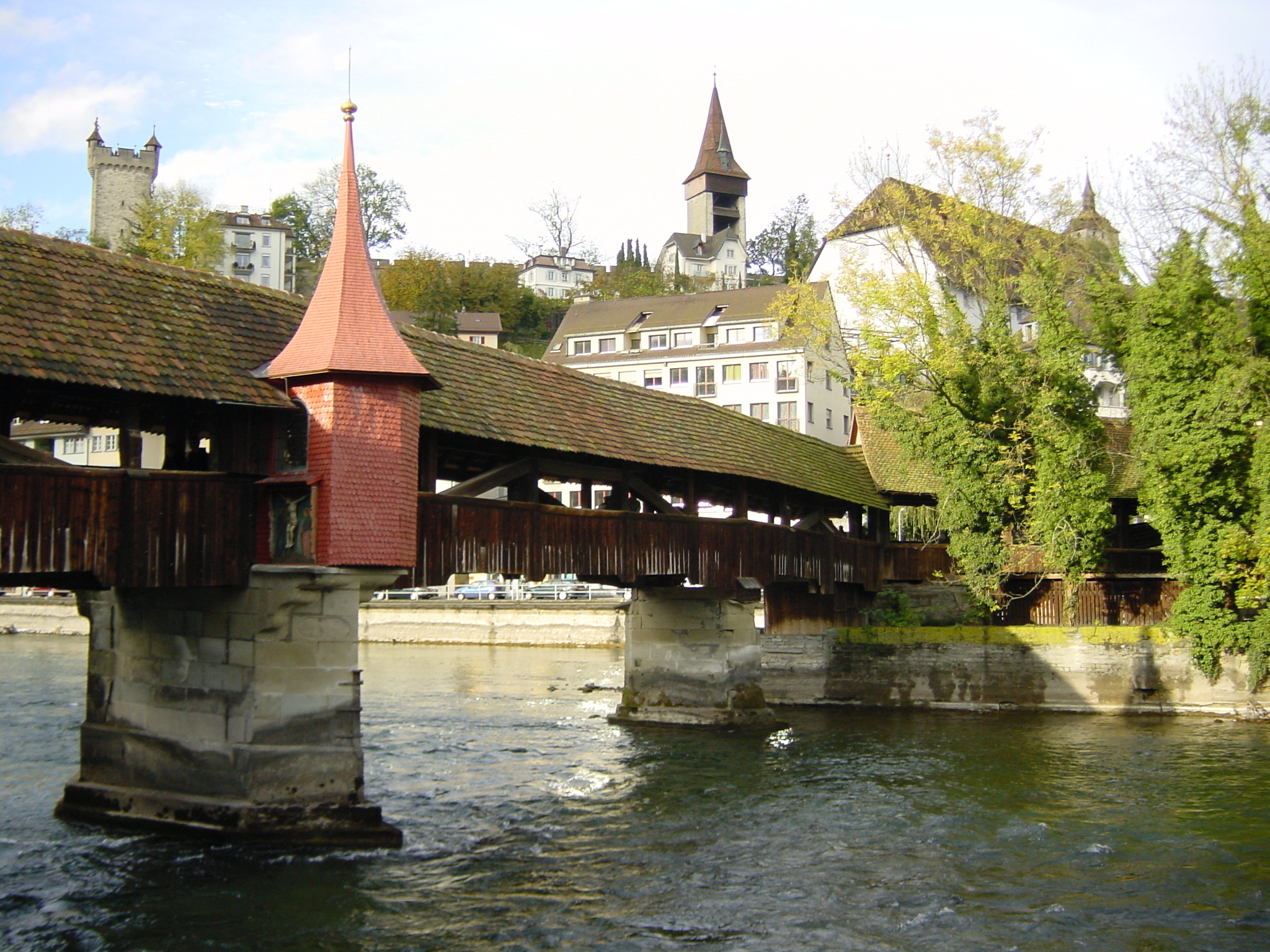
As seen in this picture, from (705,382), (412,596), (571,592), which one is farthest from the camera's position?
(705,382)

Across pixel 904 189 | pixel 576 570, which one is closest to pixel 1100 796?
pixel 576 570

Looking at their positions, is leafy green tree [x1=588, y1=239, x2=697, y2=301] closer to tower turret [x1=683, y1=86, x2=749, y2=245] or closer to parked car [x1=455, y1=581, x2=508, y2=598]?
tower turret [x1=683, y1=86, x2=749, y2=245]

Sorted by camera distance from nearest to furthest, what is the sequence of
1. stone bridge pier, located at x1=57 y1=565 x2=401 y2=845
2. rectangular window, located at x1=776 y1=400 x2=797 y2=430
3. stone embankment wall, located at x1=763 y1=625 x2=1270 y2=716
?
1. stone bridge pier, located at x1=57 y1=565 x2=401 y2=845
2. stone embankment wall, located at x1=763 y1=625 x2=1270 y2=716
3. rectangular window, located at x1=776 y1=400 x2=797 y2=430

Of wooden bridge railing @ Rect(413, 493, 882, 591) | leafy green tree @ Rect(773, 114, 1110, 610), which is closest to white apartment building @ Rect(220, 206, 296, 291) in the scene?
leafy green tree @ Rect(773, 114, 1110, 610)

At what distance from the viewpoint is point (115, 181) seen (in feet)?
222

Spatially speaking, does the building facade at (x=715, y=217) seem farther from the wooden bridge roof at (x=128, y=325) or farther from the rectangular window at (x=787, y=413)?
the wooden bridge roof at (x=128, y=325)

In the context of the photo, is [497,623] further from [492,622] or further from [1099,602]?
[1099,602]

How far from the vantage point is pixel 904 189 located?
27.8m

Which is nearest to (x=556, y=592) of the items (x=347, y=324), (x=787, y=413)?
(x=787, y=413)

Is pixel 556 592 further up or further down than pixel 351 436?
further down

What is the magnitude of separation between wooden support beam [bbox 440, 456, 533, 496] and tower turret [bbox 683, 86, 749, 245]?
70.5 m

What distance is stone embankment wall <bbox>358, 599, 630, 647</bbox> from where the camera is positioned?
38125mm

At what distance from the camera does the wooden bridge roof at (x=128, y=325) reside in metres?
10.4

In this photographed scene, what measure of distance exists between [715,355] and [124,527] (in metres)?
38.5
